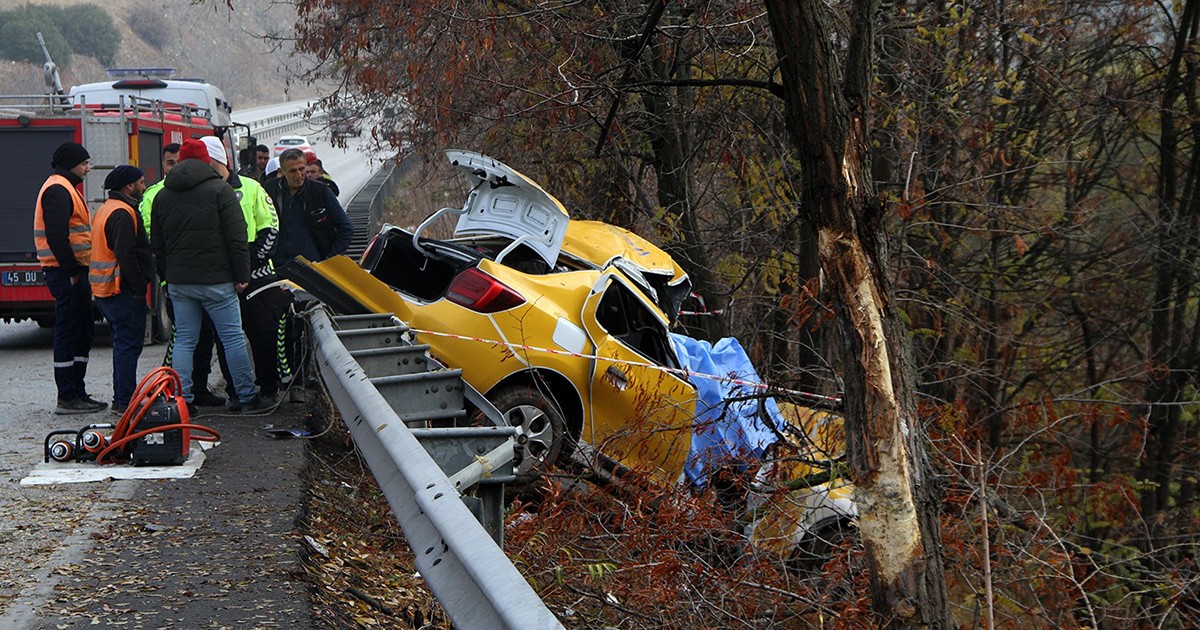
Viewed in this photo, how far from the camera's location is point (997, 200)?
13398mm

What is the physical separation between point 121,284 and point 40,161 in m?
6.39

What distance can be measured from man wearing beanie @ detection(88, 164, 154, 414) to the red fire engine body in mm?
4748

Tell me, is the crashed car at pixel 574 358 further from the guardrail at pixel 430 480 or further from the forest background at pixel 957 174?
the forest background at pixel 957 174

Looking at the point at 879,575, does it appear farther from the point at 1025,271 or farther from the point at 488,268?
the point at 1025,271

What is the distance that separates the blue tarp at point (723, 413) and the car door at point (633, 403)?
13cm

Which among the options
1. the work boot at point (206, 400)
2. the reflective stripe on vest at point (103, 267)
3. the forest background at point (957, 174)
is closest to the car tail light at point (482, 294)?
the forest background at point (957, 174)

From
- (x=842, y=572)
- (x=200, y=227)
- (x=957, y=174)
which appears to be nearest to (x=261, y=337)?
(x=200, y=227)

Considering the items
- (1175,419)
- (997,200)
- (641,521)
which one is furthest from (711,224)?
(641,521)

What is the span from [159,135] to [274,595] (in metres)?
11.7

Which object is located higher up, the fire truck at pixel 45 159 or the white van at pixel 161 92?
the white van at pixel 161 92

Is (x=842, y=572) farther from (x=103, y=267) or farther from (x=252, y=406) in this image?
(x=103, y=267)

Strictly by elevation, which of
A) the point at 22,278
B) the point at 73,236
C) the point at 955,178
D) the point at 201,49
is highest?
the point at 201,49

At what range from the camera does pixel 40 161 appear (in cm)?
1430

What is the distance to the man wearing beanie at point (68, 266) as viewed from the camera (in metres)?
9.05
